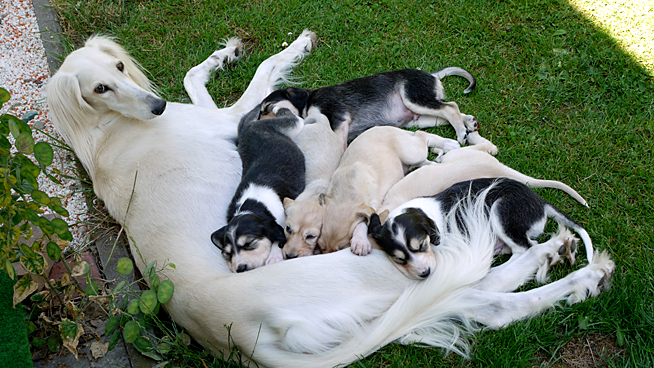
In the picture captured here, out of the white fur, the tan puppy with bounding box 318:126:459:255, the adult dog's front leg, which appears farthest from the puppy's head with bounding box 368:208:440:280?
the adult dog's front leg

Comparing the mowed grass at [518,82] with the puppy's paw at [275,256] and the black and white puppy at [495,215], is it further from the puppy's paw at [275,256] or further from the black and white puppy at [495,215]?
the puppy's paw at [275,256]

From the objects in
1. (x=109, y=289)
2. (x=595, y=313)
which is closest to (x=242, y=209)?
(x=109, y=289)

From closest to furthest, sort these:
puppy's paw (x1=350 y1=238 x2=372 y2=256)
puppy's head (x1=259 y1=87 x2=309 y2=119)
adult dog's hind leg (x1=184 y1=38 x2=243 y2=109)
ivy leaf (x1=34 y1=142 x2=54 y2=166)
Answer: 1. ivy leaf (x1=34 y1=142 x2=54 y2=166)
2. puppy's paw (x1=350 y1=238 x2=372 y2=256)
3. puppy's head (x1=259 y1=87 x2=309 y2=119)
4. adult dog's hind leg (x1=184 y1=38 x2=243 y2=109)

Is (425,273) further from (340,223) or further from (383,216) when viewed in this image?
(340,223)

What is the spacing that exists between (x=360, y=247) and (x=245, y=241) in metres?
0.66

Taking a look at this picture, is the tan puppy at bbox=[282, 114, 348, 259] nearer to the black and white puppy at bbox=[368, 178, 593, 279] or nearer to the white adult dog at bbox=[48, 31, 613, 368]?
the white adult dog at bbox=[48, 31, 613, 368]

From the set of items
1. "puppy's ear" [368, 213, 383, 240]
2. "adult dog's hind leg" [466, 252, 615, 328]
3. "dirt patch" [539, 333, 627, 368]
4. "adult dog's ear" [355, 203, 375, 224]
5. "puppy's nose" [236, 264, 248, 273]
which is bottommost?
"dirt patch" [539, 333, 627, 368]

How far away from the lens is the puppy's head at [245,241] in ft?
8.91

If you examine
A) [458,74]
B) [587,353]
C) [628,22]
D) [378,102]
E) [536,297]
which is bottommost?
[587,353]

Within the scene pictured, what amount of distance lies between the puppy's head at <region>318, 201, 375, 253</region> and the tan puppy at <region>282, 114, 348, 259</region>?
0.17ft

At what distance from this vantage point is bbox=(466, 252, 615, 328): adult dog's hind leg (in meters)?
2.62

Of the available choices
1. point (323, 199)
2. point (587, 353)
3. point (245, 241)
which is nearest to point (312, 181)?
point (323, 199)

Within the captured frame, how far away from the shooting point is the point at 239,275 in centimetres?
258

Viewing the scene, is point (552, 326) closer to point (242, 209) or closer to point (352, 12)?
point (242, 209)
